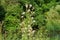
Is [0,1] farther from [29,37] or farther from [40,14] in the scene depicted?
[29,37]

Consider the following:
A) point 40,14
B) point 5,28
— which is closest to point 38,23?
point 40,14

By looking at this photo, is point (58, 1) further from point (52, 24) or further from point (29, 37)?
point (29, 37)

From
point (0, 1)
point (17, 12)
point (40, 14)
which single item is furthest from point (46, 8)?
point (0, 1)

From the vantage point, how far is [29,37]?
722 centimetres

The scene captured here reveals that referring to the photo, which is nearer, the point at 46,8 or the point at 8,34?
the point at 8,34

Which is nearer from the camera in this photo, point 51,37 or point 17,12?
point 51,37

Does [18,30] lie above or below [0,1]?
below

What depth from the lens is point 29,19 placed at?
8.34 m

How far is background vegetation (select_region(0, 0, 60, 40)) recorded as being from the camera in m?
7.47

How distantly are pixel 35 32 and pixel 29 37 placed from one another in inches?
25.4

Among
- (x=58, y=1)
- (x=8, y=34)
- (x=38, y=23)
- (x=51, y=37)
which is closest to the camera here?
(x=51, y=37)

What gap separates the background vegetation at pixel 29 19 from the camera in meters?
7.47

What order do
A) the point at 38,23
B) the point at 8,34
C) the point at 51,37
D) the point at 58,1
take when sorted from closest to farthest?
the point at 51,37 → the point at 8,34 → the point at 38,23 → the point at 58,1

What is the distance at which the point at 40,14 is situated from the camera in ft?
28.2
